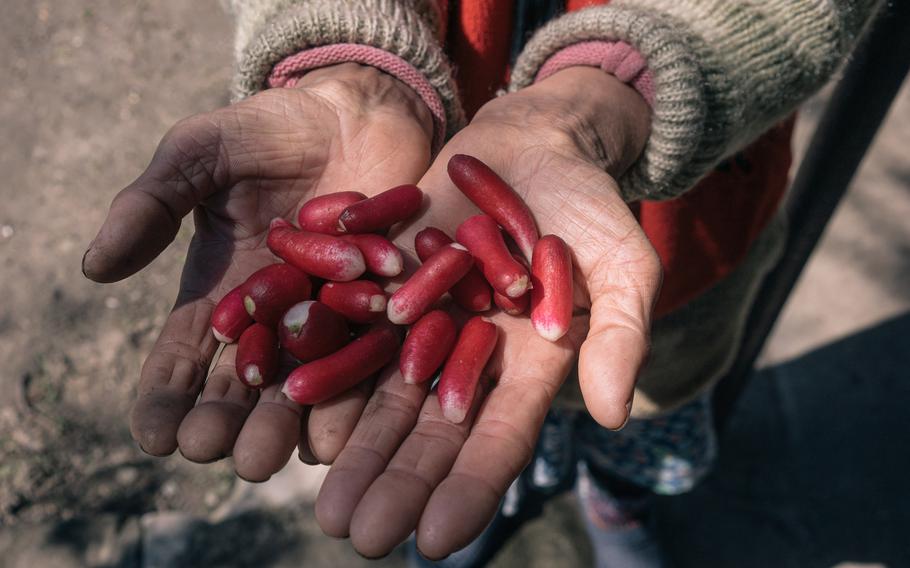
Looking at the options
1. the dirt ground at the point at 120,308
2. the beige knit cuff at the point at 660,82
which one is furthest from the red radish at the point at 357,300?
the dirt ground at the point at 120,308

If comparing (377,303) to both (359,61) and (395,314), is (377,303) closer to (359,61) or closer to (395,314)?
(395,314)

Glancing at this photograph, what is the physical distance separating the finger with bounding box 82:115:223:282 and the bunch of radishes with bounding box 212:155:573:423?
0.69ft

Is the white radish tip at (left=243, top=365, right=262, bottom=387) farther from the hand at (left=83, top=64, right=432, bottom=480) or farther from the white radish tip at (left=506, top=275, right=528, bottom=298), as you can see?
the white radish tip at (left=506, top=275, right=528, bottom=298)

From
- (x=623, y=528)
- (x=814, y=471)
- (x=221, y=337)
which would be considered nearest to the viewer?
(x=221, y=337)

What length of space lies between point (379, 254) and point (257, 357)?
1.33 ft

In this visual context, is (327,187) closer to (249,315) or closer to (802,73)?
(249,315)

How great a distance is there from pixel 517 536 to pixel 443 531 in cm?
198

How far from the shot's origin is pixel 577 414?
275 centimetres

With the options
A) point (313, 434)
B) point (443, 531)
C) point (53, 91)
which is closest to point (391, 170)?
point (313, 434)

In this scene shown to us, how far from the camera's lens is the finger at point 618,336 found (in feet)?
4.82

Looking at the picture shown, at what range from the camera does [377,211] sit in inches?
74.7

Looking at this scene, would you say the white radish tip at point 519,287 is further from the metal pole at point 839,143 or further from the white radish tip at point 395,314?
the metal pole at point 839,143

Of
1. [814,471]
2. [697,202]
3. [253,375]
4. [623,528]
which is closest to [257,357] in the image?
[253,375]

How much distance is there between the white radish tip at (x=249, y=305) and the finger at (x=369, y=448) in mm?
346
